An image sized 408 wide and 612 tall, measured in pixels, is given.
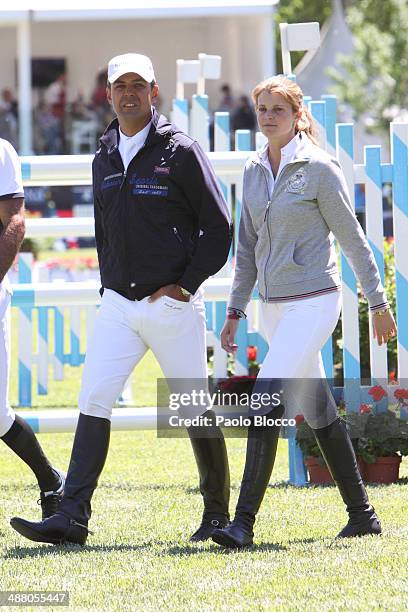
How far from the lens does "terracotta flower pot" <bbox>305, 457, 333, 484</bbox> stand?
7.29 meters

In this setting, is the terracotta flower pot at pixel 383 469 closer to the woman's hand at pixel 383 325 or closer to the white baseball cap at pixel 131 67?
the woman's hand at pixel 383 325

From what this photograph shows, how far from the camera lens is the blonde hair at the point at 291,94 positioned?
5.70 metres

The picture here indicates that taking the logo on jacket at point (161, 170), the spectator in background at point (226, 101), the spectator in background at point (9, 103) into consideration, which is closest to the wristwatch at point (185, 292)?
the logo on jacket at point (161, 170)

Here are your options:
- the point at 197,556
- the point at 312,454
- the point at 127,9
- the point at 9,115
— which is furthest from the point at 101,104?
the point at 197,556

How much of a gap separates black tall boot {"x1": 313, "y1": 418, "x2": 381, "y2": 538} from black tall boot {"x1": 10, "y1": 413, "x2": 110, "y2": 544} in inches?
36.1

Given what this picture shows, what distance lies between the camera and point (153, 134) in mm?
5723

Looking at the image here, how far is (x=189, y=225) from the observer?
578 cm

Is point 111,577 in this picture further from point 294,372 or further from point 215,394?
point 215,394

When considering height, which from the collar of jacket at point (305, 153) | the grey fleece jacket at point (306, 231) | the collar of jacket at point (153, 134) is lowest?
the grey fleece jacket at point (306, 231)

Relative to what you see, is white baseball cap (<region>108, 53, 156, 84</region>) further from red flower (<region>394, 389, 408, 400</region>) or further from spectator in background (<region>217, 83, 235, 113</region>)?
spectator in background (<region>217, 83, 235, 113</region>)

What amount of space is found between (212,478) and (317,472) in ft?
4.88

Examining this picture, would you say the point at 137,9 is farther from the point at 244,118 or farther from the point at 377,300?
the point at 377,300

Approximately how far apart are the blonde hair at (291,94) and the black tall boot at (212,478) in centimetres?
124

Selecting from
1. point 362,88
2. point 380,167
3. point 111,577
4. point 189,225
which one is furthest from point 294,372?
point 362,88
